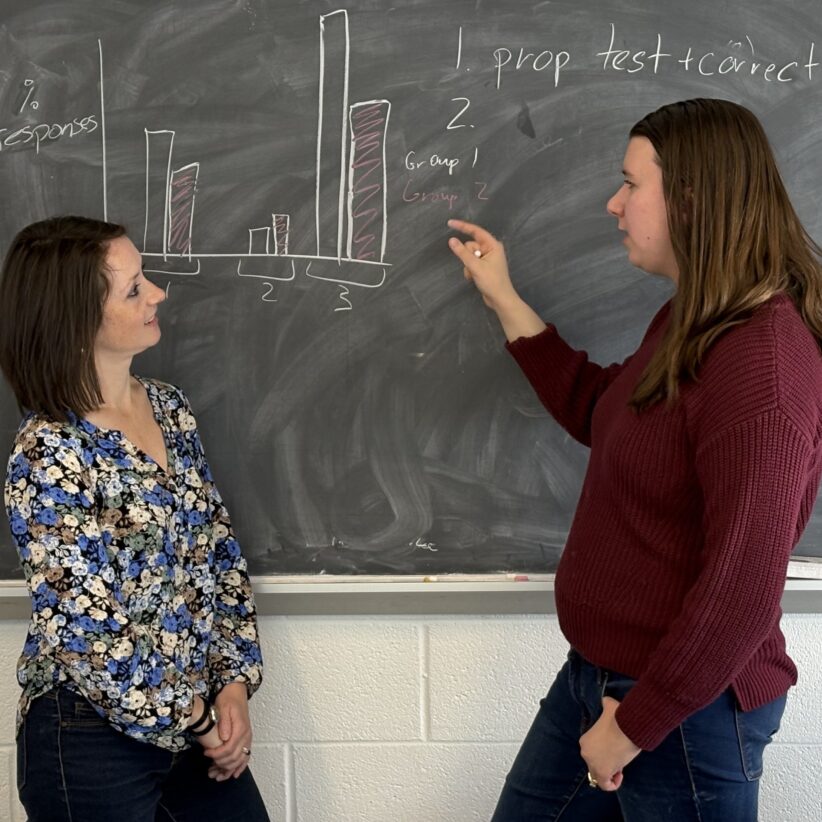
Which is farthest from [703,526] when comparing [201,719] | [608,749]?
[201,719]

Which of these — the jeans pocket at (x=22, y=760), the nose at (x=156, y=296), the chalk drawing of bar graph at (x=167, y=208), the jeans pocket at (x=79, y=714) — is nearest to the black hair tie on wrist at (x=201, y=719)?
the jeans pocket at (x=79, y=714)

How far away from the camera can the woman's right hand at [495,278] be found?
182 cm

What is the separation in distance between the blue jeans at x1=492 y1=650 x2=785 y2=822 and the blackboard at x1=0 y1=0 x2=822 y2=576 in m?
0.42

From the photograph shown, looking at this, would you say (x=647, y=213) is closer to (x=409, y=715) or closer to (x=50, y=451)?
(x=50, y=451)

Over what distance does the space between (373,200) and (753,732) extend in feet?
3.63

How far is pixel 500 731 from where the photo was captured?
2.03 meters

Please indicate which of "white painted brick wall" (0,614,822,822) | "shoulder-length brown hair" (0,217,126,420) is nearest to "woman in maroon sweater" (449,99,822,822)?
"white painted brick wall" (0,614,822,822)

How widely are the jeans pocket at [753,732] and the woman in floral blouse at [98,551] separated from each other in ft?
2.77

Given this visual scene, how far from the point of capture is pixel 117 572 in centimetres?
157

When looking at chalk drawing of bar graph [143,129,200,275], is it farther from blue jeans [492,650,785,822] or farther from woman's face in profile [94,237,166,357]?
blue jeans [492,650,785,822]

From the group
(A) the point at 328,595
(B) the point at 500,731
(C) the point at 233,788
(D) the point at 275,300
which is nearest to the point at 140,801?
(C) the point at 233,788

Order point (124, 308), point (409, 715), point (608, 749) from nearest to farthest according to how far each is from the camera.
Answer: point (608, 749) < point (124, 308) < point (409, 715)

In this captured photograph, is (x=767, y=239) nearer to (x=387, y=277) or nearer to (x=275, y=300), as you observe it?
(x=387, y=277)

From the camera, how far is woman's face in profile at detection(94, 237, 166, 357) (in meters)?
1.62
